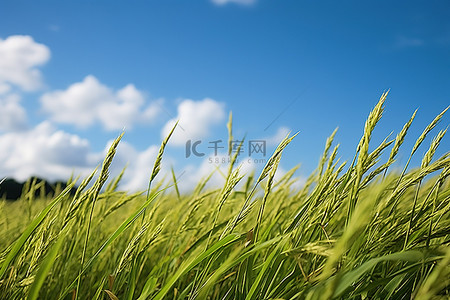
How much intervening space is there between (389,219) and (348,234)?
0.67 meters

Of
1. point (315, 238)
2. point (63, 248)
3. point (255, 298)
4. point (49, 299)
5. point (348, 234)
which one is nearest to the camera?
point (348, 234)

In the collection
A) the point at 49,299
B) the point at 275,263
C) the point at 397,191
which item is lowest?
the point at 49,299

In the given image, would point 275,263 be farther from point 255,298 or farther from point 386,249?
point 386,249

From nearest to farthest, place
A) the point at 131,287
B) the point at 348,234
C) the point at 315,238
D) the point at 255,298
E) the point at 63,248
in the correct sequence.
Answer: the point at 348,234, the point at 255,298, the point at 131,287, the point at 315,238, the point at 63,248

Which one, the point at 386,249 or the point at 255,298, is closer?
the point at 255,298

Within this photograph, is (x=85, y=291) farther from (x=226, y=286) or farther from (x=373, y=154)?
(x=373, y=154)

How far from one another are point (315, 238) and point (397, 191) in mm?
394

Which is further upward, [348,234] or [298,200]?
[298,200]

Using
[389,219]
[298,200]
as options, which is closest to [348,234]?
[389,219]

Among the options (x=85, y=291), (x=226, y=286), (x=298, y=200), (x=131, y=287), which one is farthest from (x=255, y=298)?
(x=298, y=200)

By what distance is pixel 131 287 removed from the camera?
105 centimetres

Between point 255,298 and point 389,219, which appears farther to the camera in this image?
point 389,219

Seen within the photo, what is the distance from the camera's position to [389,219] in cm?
107

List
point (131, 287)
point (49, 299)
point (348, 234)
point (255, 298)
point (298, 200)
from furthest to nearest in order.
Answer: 1. point (298, 200)
2. point (49, 299)
3. point (131, 287)
4. point (255, 298)
5. point (348, 234)
